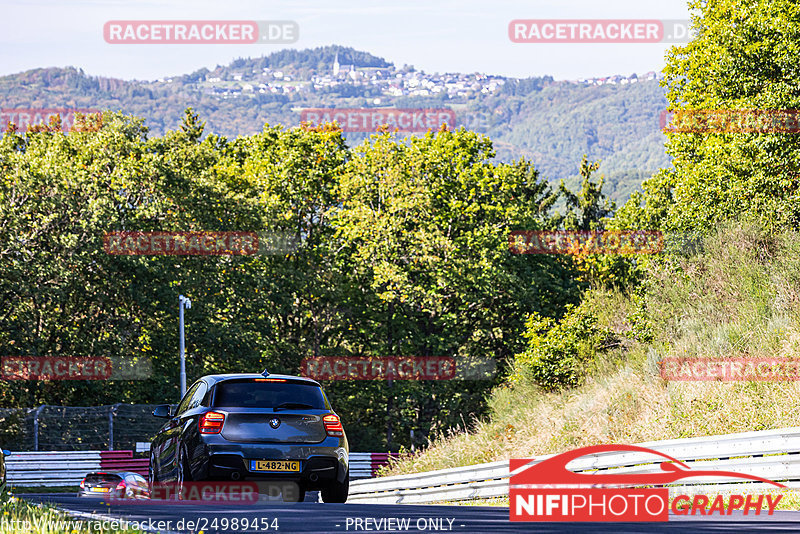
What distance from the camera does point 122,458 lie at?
35812 mm

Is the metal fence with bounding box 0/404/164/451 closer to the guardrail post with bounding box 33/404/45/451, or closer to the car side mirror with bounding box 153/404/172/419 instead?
the guardrail post with bounding box 33/404/45/451

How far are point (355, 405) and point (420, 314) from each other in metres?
5.16

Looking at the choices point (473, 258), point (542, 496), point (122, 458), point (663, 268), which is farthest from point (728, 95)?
point (122, 458)

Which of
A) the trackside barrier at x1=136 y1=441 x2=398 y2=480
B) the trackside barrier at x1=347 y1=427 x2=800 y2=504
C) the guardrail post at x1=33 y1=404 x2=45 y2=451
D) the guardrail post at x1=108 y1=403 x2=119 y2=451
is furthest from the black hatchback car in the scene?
the guardrail post at x1=33 y1=404 x2=45 y2=451

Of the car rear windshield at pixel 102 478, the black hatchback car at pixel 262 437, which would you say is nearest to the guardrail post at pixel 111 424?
the car rear windshield at pixel 102 478

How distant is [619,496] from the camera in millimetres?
12117

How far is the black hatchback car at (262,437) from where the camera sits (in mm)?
11414

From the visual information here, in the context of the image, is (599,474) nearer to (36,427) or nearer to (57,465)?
(57,465)

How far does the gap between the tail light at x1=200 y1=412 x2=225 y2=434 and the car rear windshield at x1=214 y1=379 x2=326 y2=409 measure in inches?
5.3

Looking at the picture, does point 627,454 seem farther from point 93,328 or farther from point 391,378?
point 391,378

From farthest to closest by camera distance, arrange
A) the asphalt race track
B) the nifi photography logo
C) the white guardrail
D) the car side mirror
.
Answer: the white guardrail, the car side mirror, the nifi photography logo, the asphalt race track

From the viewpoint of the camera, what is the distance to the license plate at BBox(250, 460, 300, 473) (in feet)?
37.5

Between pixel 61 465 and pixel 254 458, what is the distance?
86.4ft

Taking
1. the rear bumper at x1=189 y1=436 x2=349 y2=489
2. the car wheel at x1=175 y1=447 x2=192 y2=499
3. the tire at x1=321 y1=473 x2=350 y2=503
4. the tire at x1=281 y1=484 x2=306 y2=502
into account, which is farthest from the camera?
the tire at x1=321 y1=473 x2=350 y2=503
